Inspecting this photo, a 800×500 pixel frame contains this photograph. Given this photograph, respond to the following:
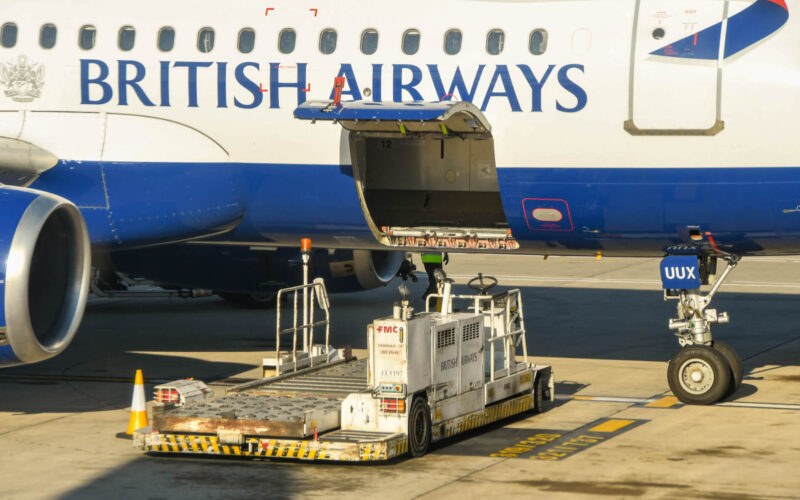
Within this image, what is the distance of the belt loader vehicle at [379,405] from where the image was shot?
11914 millimetres

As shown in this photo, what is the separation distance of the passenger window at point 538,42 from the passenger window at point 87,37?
5.34m

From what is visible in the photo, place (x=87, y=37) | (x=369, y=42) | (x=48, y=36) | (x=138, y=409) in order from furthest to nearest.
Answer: (x=48, y=36) → (x=87, y=37) → (x=369, y=42) → (x=138, y=409)

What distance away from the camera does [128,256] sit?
19250 mm

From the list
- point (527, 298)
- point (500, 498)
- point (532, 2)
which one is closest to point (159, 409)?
point (500, 498)

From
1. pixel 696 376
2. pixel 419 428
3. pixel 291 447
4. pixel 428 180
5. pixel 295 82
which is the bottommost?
pixel 291 447

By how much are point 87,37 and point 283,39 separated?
8.16ft

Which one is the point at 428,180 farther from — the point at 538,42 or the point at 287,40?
the point at 287,40

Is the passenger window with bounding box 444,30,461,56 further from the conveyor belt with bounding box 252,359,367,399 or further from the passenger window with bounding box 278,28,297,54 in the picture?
the conveyor belt with bounding box 252,359,367,399

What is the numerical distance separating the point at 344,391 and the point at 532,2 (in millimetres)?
4854

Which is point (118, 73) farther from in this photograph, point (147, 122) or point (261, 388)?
point (261, 388)

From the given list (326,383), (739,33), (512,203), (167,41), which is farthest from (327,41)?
(739,33)

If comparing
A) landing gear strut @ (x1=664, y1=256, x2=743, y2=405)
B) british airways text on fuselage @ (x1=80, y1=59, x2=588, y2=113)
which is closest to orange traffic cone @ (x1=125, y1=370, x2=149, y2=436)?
british airways text on fuselage @ (x1=80, y1=59, x2=588, y2=113)

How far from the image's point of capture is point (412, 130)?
15.1 m

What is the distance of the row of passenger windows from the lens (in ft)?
47.5
